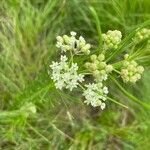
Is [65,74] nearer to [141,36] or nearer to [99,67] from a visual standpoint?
[99,67]

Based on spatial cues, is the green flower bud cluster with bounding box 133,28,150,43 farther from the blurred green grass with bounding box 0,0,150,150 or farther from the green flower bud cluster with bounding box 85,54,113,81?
the blurred green grass with bounding box 0,0,150,150

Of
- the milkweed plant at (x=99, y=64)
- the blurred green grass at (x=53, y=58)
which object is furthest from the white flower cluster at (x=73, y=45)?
the blurred green grass at (x=53, y=58)

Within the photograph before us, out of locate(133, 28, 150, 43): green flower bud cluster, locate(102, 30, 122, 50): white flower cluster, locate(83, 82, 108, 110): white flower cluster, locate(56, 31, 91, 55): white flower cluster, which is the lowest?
locate(83, 82, 108, 110): white flower cluster

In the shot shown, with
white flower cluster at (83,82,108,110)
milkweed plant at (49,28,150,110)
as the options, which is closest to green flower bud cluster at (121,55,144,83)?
milkweed plant at (49,28,150,110)

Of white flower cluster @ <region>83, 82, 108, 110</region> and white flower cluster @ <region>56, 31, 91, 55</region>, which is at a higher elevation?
white flower cluster @ <region>56, 31, 91, 55</region>

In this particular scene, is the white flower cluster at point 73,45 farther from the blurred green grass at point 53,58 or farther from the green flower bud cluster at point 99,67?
the blurred green grass at point 53,58

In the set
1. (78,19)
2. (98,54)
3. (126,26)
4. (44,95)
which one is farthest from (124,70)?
(78,19)
